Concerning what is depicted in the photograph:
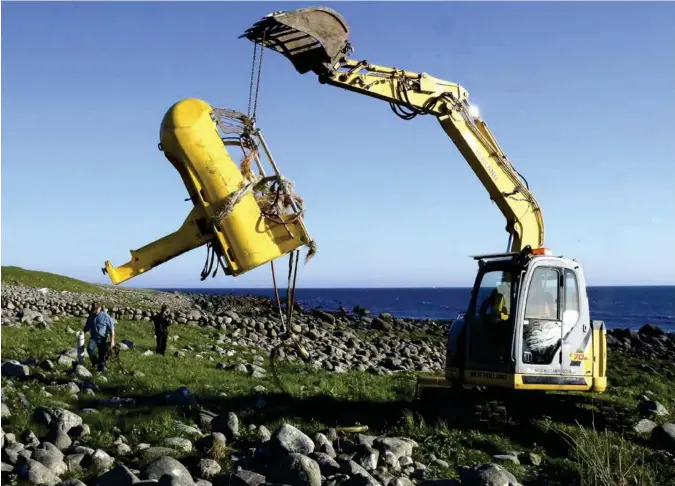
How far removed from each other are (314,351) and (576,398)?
1248 cm

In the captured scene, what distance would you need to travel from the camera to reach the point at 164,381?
46.9 feet

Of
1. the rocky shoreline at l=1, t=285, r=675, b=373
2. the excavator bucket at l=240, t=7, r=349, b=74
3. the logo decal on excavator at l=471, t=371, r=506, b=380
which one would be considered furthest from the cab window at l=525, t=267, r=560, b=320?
the rocky shoreline at l=1, t=285, r=675, b=373

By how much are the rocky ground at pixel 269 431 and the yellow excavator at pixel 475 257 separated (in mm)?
1022

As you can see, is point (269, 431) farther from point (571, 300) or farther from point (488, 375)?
point (571, 300)

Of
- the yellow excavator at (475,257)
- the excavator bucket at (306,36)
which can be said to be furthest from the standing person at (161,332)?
the excavator bucket at (306,36)

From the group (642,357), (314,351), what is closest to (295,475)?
(314,351)

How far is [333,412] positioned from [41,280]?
1743 inches

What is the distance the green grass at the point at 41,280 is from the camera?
4856 centimetres

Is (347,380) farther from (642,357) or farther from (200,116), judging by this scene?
(642,357)

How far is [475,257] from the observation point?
471 inches

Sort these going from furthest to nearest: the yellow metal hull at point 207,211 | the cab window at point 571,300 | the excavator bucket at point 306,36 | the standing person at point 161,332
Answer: the standing person at point 161,332, the cab window at point 571,300, the excavator bucket at point 306,36, the yellow metal hull at point 207,211

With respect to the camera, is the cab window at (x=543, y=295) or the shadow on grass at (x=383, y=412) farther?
the cab window at (x=543, y=295)

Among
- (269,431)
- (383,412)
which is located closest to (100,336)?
(269,431)

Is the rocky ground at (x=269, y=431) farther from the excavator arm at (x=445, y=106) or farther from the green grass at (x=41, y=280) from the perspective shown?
the green grass at (x=41, y=280)
